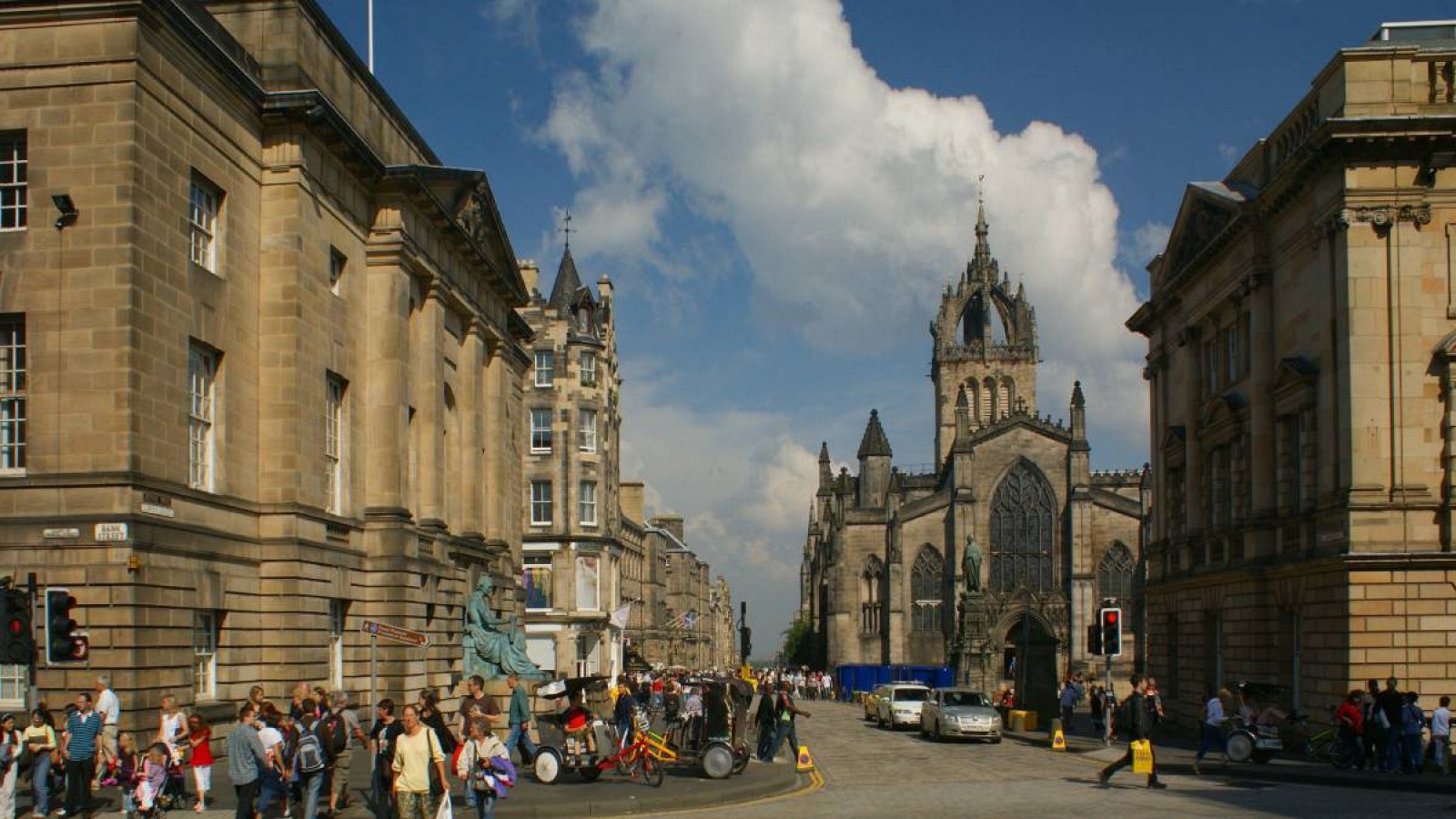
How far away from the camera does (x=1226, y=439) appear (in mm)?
41062

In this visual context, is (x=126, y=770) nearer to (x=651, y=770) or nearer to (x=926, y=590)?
(x=651, y=770)

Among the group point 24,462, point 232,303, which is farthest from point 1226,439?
point 24,462

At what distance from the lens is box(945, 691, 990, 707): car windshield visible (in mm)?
40500

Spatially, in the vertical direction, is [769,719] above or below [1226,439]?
below

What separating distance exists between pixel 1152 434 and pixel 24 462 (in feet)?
122

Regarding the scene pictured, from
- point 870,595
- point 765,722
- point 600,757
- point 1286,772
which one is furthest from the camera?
point 870,595

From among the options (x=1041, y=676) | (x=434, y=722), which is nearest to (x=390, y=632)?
(x=434, y=722)

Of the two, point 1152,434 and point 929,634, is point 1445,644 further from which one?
point 929,634

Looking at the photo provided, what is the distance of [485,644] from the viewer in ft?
123

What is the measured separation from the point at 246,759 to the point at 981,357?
10551 cm

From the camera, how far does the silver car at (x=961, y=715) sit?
128 ft

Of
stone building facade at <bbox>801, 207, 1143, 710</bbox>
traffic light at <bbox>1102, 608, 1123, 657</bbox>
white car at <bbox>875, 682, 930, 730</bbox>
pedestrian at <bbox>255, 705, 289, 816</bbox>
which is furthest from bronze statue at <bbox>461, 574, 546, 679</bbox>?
stone building facade at <bbox>801, 207, 1143, 710</bbox>

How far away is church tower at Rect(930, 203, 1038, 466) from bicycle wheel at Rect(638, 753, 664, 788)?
93716 millimetres

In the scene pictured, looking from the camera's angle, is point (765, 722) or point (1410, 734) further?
point (765, 722)
